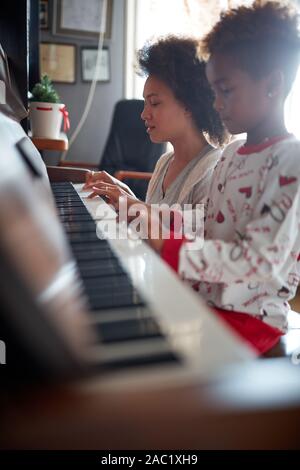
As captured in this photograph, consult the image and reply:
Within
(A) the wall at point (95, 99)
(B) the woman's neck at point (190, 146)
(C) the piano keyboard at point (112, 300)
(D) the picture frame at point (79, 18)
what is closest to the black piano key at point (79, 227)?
(C) the piano keyboard at point (112, 300)

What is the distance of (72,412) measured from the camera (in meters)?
0.32

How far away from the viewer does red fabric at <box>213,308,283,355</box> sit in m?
0.82

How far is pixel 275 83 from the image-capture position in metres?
0.82

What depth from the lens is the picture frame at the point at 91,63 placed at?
3334 mm

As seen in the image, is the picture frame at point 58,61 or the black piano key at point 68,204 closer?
the black piano key at point 68,204

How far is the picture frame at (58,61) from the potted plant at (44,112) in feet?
5.36

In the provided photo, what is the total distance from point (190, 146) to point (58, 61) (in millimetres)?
2377

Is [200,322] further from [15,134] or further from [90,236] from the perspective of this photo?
[15,134]

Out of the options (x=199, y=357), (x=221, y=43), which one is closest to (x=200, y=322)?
(x=199, y=357)

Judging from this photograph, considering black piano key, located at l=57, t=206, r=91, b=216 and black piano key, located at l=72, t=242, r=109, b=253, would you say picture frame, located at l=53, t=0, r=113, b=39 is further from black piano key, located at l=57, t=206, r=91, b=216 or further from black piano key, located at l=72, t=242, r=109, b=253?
black piano key, located at l=72, t=242, r=109, b=253

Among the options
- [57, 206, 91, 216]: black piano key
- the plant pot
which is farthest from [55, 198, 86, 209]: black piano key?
the plant pot

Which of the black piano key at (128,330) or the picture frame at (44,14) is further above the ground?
the picture frame at (44,14)

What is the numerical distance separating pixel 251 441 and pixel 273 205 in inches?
16.9

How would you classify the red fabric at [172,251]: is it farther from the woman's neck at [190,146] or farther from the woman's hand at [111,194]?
the woman's neck at [190,146]
